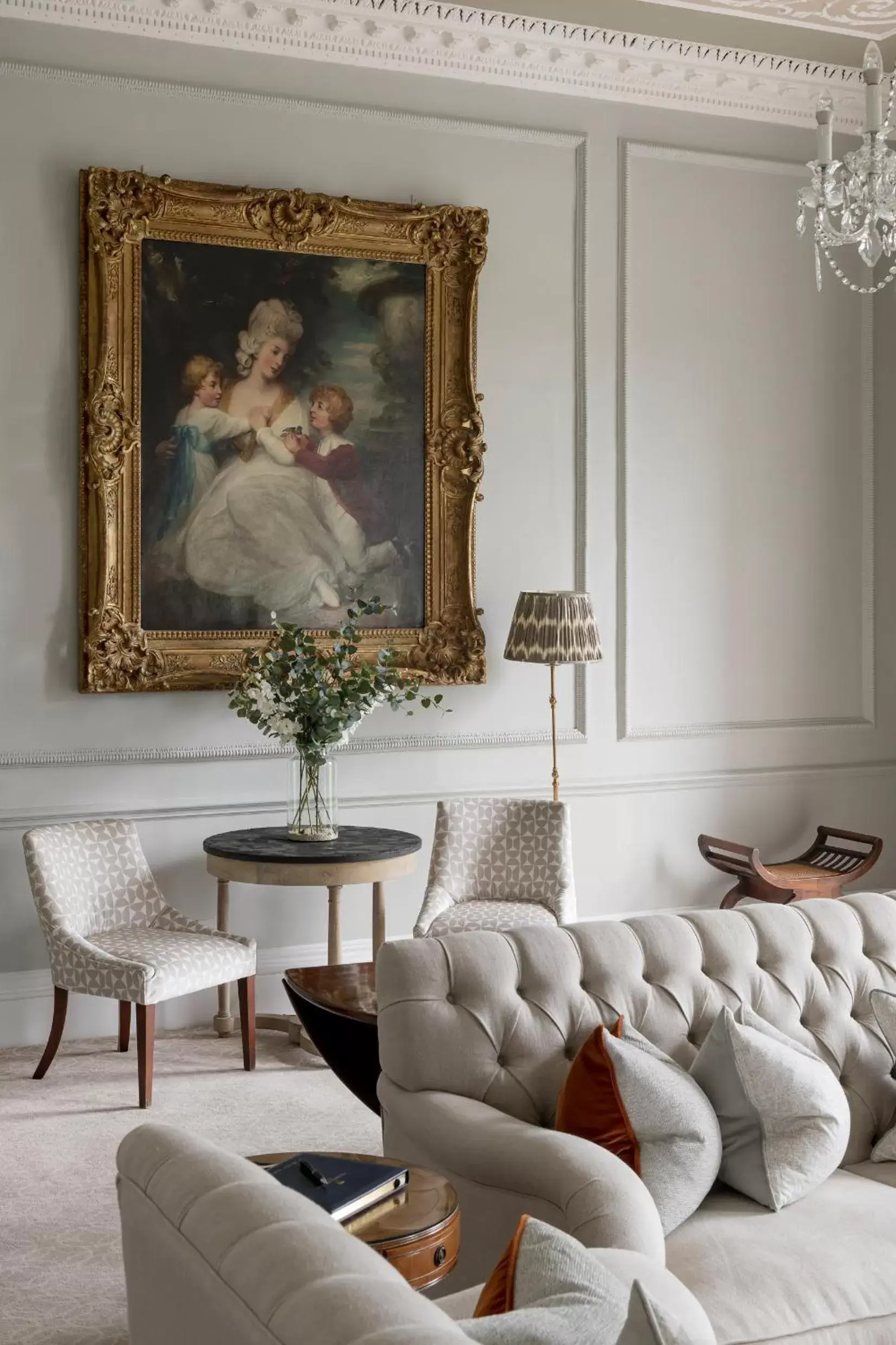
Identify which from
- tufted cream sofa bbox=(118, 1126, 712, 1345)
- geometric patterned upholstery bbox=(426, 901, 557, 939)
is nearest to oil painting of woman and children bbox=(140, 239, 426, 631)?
geometric patterned upholstery bbox=(426, 901, 557, 939)

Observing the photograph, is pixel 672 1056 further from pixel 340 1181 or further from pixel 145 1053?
pixel 145 1053

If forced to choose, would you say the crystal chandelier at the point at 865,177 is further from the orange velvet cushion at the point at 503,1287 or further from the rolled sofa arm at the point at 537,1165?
the orange velvet cushion at the point at 503,1287

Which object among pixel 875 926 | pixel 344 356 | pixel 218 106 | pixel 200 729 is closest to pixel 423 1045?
pixel 875 926

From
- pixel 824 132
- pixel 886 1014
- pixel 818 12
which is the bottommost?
pixel 886 1014

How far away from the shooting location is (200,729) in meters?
4.98

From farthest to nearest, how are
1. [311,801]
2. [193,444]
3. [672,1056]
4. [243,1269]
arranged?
[193,444]
[311,801]
[672,1056]
[243,1269]

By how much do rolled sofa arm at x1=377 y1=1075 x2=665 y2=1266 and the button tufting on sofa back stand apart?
2.9 inches

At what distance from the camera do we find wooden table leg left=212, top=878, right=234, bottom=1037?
4812 mm

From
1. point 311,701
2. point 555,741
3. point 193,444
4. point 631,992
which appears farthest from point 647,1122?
point 193,444

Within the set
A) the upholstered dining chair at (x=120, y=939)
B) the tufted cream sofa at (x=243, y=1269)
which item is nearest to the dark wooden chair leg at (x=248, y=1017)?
the upholstered dining chair at (x=120, y=939)

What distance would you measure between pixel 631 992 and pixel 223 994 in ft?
8.23

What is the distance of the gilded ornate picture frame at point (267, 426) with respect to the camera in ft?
15.7

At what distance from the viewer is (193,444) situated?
16.2 feet

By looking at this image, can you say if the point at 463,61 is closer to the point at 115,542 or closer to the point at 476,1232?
the point at 115,542
